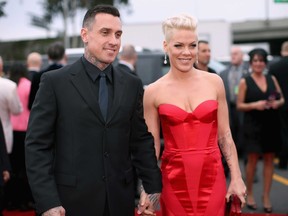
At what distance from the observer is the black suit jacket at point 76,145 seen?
116 inches

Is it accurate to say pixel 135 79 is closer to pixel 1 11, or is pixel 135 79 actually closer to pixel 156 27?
pixel 1 11

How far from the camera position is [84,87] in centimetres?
303

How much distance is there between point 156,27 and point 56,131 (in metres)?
15.1

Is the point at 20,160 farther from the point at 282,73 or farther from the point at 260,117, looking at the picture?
the point at 282,73

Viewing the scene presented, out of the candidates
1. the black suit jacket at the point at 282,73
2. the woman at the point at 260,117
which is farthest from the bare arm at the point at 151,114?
the black suit jacket at the point at 282,73

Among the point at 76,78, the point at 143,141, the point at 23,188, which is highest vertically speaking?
the point at 76,78

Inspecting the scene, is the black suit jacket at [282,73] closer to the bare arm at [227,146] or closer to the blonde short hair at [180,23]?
the bare arm at [227,146]

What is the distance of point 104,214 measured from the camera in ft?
10.1

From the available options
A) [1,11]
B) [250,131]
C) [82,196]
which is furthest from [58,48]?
[82,196]

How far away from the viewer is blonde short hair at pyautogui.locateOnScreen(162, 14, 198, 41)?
11.3 ft

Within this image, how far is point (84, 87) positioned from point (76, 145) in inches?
12.7

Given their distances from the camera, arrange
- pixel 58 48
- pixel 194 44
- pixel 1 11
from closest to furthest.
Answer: pixel 194 44 < pixel 1 11 < pixel 58 48

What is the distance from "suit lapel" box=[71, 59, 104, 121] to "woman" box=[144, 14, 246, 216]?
2.16 feet

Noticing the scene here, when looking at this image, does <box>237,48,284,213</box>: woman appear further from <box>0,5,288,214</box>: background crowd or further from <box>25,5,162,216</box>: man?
<box>25,5,162,216</box>: man
